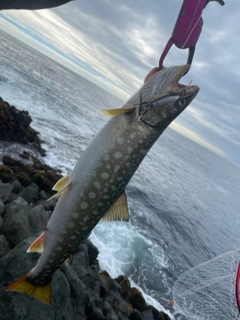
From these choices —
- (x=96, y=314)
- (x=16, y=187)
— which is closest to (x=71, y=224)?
(x=96, y=314)

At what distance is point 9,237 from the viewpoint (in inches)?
333

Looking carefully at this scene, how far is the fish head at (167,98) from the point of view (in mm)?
3521

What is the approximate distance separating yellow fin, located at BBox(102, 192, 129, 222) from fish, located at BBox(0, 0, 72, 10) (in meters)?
3.06

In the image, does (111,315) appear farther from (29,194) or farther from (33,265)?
(29,194)

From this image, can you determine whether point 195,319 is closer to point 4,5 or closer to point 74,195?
point 74,195

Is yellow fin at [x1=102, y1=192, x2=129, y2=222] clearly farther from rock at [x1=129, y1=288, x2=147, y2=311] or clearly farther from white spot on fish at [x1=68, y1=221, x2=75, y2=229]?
rock at [x1=129, y1=288, x2=147, y2=311]

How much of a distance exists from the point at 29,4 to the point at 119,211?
3392 millimetres

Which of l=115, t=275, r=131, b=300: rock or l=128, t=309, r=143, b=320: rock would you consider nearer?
l=128, t=309, r=143, b=320: rock

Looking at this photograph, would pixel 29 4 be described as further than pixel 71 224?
No

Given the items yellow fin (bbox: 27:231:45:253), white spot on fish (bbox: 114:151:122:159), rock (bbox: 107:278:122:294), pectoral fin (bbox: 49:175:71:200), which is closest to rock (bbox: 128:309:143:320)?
rock (bbox: 107:278:122:294)

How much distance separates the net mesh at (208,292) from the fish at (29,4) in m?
12.3

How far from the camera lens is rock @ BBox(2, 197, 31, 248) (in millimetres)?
8461

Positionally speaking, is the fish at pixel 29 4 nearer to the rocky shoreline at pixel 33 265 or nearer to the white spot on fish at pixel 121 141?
the white spot on fish at pixel 121 141

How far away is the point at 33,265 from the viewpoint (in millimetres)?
6855
